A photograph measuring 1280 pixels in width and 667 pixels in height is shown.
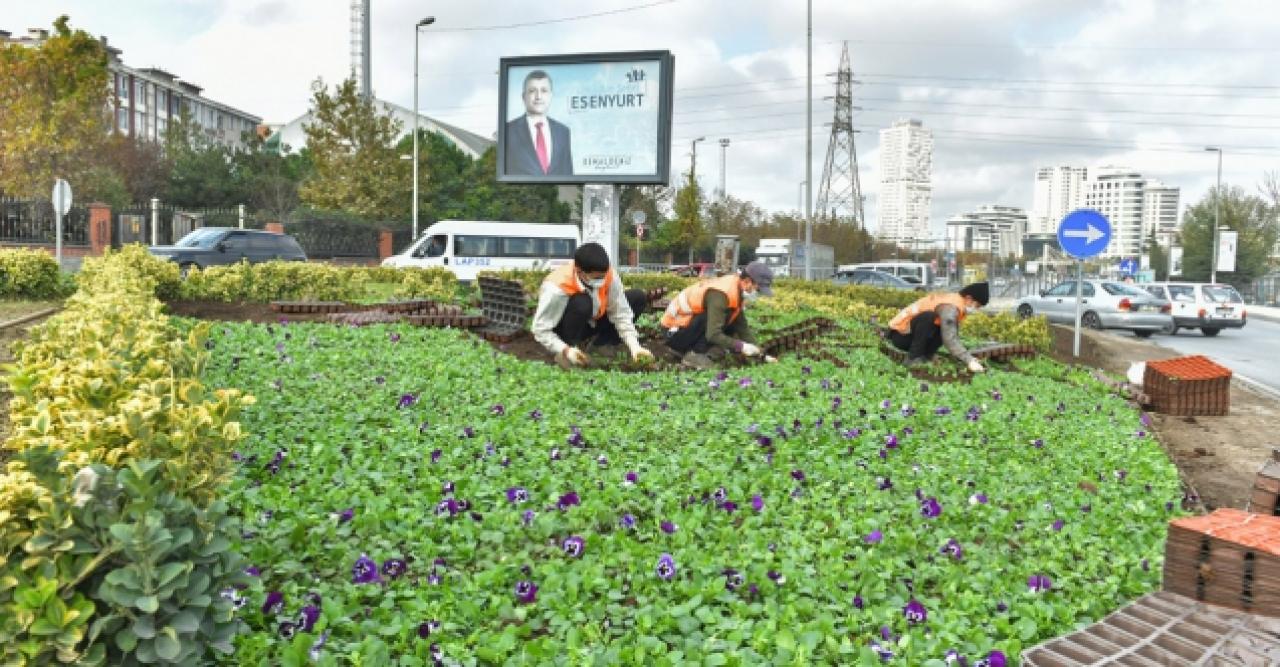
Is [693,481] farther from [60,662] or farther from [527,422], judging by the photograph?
[60,662]

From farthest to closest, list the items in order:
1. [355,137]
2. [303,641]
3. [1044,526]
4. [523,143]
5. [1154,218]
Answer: [1154,218]
[355,137]
[523,143]
[1044,526]
[303,641]

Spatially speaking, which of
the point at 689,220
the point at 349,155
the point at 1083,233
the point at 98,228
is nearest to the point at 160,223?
the point at 98,228

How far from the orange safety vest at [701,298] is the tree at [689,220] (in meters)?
42.2

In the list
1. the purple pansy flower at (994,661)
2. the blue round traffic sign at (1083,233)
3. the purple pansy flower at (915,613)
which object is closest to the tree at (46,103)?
the blue round traffic sign at (1083,233)

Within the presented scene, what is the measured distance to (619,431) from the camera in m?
5.50

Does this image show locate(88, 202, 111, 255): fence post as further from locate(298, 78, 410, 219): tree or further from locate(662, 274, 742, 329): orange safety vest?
locate(662, 274, 742, 329): orange safety vest

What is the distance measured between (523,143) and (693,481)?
14.1 m

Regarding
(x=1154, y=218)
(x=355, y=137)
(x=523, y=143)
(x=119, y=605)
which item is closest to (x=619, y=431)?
(x=119, y=605)

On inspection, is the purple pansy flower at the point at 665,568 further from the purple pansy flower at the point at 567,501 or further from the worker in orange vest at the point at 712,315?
the worker in orange vest at the point at 712,315

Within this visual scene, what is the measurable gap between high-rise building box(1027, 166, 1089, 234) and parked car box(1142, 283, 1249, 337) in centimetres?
14762

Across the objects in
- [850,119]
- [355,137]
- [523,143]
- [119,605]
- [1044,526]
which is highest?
[850,119]

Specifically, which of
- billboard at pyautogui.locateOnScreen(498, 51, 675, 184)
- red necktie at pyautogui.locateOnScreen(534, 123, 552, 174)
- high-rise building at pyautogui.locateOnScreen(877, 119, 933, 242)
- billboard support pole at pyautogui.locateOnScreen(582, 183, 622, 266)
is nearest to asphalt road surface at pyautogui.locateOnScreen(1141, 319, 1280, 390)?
billboard at pyautogui.locateOnScreen(498, 51, 675, 184)

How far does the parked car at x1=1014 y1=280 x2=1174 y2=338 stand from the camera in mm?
23078

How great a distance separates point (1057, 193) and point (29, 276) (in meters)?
183
